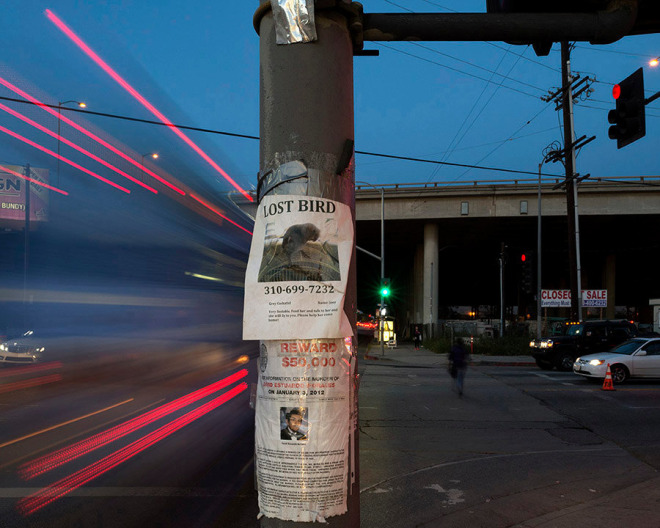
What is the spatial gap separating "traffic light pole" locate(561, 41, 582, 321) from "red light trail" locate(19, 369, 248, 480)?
20.4 meters

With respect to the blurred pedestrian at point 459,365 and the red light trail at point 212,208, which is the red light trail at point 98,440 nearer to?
the red light trail at point 212,208

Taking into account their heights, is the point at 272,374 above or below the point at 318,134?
below

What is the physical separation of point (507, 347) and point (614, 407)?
1951 centimetres

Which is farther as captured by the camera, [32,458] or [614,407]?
[614,407]

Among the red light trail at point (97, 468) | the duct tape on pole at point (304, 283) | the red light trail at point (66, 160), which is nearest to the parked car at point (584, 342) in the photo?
the red light trail at point (97, 468)

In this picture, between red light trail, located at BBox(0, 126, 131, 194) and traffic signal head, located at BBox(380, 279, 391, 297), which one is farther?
traffic signal head, located at BBox(380, 279, 391, 297)

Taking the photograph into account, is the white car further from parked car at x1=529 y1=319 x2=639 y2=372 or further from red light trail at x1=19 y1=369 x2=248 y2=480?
red light trail at x1=19 y1=369 x2=248 y2=480

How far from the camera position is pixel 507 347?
33.4m

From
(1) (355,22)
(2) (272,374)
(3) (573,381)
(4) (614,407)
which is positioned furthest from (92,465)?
(3) (573,381)

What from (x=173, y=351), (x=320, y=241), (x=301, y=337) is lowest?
(x=173, y=351)

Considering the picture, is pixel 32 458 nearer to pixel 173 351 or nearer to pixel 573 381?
pixel 173 351

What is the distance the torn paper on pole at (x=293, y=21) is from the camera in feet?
8.63

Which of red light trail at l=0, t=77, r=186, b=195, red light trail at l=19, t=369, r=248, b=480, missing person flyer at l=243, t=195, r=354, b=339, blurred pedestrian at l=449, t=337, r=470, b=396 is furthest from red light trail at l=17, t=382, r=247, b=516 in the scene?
blurred pedestrian at l=449, t=337, r=470, b=396

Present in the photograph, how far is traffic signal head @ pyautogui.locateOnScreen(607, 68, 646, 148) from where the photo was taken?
28.9 ft
